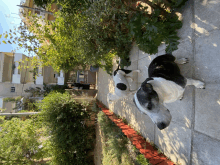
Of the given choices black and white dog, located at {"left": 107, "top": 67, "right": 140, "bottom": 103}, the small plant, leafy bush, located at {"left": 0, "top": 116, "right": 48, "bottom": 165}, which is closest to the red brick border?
the small plant

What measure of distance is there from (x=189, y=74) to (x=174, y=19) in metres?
1.11

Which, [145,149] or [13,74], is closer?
[145,149]

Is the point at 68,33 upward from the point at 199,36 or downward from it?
upward

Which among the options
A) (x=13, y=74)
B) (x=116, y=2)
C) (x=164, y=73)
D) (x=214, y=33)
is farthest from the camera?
(x=13, y=74)

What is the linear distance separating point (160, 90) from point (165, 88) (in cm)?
10

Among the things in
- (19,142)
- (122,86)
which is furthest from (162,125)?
(19,142)

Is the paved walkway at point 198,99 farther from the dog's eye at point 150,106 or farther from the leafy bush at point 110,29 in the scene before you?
the dog's eye at point 150,106

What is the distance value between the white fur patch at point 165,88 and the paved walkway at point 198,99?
64cm

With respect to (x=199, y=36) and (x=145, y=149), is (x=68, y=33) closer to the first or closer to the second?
(x=199, y=36)

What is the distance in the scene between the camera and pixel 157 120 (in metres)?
1.32

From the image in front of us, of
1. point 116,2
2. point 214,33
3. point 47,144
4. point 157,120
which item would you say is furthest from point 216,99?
point 47,144

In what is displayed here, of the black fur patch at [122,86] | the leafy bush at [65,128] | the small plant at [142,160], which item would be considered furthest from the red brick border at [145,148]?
the leafy bush at [65,128]

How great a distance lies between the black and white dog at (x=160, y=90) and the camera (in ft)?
4.39

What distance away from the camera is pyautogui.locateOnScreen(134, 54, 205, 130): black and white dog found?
134 centimetres
